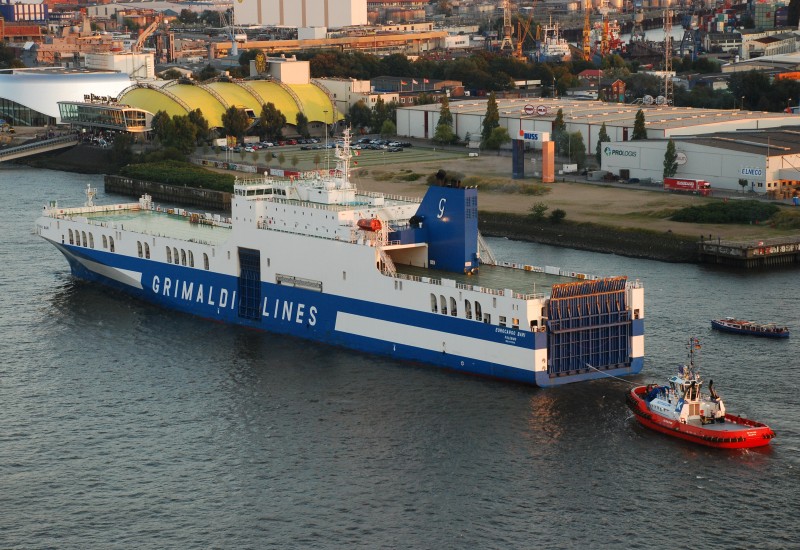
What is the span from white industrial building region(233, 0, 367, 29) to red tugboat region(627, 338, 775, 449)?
130 meters

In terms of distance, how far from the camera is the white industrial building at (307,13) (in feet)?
544

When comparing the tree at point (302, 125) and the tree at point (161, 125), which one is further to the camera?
the tree at point (302, 125)

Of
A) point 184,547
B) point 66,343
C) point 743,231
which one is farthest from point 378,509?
point 743,231

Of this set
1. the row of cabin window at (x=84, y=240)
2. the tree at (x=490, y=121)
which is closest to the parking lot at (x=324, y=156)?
the tree at (x=490, y=121)

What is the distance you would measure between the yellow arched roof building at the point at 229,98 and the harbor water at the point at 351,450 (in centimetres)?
4838

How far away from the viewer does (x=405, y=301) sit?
41688mm

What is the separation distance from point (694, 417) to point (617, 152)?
40276 mm

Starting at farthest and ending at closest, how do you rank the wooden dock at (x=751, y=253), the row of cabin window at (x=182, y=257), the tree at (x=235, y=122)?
1. the tree at (x=235, y=122)
2. the wooden dock at (x=751, y=253)
3. the row of cabin window at (x=182, y=257)

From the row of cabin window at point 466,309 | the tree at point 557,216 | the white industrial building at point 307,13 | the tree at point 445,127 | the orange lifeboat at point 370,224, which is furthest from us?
the white industrial building at point 307,13

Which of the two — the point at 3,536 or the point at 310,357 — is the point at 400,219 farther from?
the point at 3,536

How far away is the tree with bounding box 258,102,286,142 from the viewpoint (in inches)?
3698

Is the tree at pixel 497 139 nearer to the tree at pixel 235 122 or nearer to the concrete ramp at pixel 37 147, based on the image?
the tree at pixel 235 122

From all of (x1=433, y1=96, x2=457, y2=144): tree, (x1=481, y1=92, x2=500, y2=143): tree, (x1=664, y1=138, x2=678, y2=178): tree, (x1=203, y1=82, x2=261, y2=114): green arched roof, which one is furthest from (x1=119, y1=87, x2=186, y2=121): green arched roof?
(x1=664, y1=138, x2=678, y2=178): tree

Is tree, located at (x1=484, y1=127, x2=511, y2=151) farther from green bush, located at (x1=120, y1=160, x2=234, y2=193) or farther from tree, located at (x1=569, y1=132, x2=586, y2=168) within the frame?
green bush, located at (x1=120, y1=160, x2=234, y2=193)
